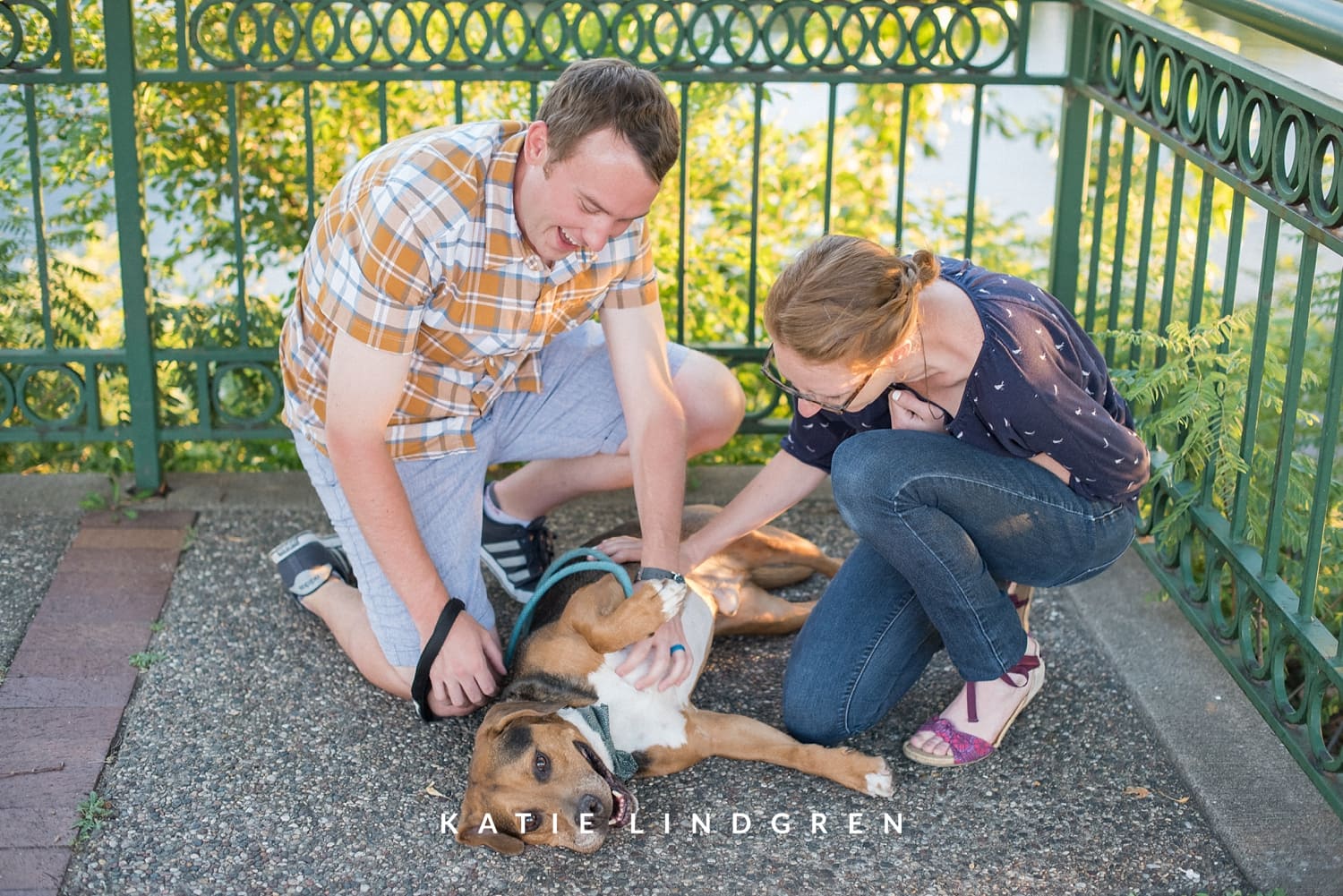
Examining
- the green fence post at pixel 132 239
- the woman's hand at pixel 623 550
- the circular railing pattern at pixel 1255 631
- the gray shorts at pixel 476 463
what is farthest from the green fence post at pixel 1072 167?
the green fence post at pixel 132 239

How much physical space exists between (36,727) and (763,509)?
74.5 inches

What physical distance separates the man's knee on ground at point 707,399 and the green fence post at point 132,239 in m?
1.84

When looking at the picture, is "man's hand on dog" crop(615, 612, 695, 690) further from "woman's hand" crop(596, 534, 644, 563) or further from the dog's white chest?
"woman's hand" crop(596, 534, 644, 563)

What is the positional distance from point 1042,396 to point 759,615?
49.5 inches

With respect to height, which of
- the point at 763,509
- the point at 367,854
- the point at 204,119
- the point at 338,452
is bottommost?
the point at 367,854

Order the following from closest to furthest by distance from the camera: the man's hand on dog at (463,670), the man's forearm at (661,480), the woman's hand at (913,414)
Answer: the woman's hand at (913,414), the man's hand on dog at (463,670), the man's forearm at (661,480)

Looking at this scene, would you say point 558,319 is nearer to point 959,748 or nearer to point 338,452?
point 338,452

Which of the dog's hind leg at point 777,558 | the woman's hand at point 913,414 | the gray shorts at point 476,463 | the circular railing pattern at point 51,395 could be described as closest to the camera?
the woman's hand at point 913,414

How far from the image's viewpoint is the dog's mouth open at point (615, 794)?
3094 millimetres

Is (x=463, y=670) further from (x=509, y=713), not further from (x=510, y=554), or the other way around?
(x=510, y=554)

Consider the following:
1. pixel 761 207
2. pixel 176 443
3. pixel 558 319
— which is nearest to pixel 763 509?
pixel 558 319

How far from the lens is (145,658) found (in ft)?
12.4

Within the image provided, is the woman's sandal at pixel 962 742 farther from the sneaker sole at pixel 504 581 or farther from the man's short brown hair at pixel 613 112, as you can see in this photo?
the man's short brown hair at pixel 613 112

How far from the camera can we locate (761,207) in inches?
223
